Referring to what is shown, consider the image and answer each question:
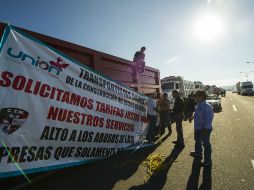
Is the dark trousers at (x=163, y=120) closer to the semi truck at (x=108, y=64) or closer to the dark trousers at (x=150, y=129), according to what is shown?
the semi truck at (x=108, y=64)

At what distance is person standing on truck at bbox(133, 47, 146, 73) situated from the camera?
29.4ft

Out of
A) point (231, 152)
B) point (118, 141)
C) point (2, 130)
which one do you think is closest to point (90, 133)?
point (118, 141)

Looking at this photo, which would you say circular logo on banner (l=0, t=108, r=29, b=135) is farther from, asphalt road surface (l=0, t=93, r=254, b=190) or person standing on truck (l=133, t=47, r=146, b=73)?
person standing on truck (l=133, t=47, r=146, b=73)

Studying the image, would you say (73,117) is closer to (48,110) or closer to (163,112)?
(48,110)

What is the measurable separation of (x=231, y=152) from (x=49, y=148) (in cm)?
506

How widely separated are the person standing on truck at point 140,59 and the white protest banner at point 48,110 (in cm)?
261

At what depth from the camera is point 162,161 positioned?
21.3 feet

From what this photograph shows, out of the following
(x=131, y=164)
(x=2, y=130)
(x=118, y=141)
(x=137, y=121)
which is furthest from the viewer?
(x=137, y=121)

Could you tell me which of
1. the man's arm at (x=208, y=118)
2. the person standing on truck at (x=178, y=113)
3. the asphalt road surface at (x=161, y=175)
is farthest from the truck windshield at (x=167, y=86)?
the man's arm at (x=208, y=118)

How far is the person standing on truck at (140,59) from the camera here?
897 centimetres

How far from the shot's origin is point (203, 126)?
247 inches

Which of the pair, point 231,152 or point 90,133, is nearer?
point 90,133

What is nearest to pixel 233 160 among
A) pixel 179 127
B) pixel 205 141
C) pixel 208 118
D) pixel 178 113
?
pixel 205 141

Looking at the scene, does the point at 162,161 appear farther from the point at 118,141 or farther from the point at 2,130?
the point at 2,130
